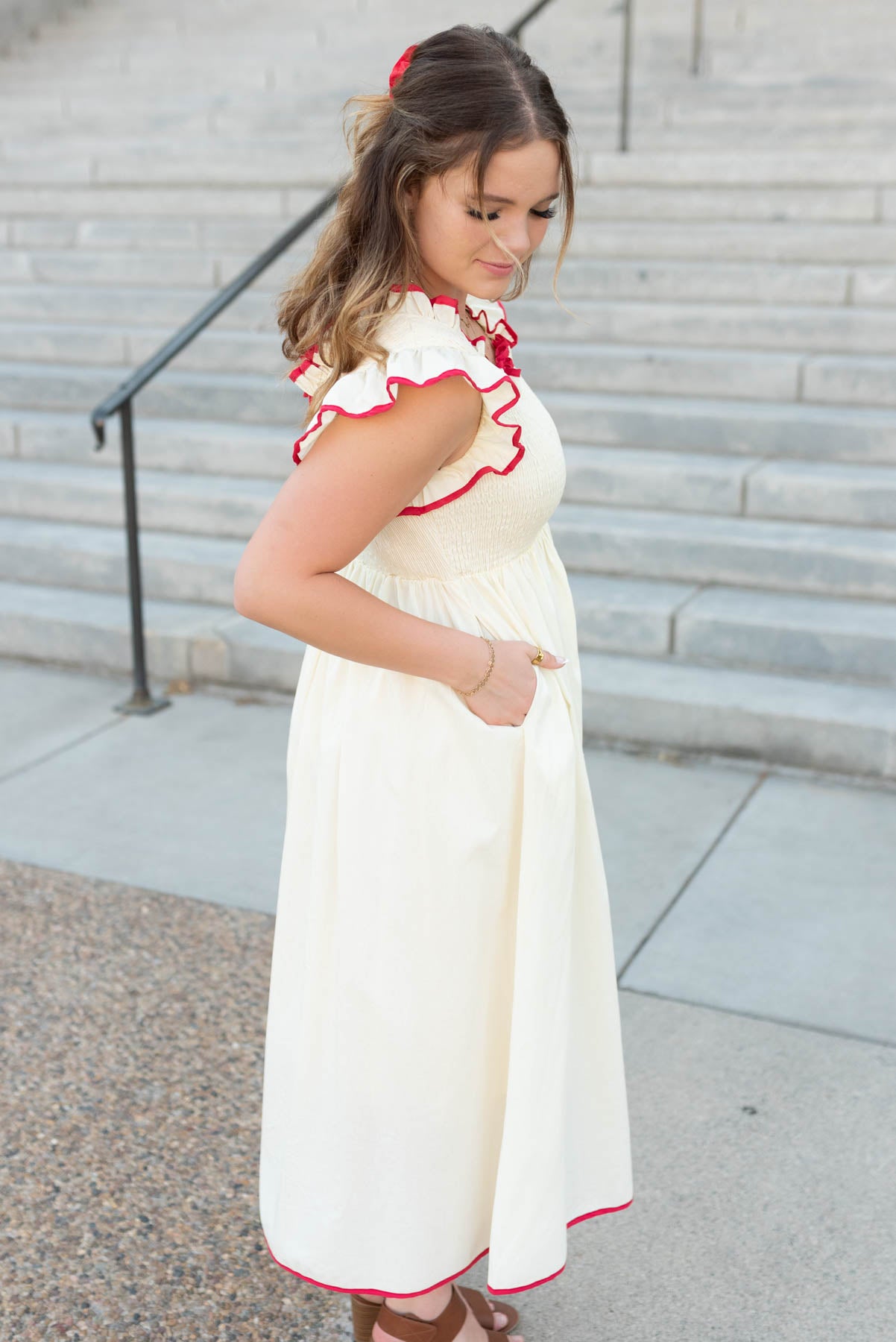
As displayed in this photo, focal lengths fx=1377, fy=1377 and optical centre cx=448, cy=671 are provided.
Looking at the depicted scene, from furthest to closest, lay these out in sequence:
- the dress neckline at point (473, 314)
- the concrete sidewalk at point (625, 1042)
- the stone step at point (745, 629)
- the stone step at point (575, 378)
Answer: the stone step at point (575, 378) < the stone step at point (745, 629) < the concrete sidewalk at point (625, 1042) < the dress neckline at point (473, 314)

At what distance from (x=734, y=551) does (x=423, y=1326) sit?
3383mm

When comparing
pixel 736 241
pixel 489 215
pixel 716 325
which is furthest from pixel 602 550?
pixel 489 215

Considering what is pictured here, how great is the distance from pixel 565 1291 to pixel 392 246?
166cm

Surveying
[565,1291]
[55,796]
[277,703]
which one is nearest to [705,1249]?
[565,1291]

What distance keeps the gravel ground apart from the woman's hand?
1.09 metres

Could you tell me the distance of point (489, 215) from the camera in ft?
5.25

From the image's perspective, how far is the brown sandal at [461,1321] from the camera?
6.68ft

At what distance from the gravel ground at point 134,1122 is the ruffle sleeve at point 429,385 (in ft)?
4.45

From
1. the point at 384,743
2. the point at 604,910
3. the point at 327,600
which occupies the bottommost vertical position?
the point at 604,910

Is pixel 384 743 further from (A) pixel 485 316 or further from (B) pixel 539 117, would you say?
(B) pixel 539 117

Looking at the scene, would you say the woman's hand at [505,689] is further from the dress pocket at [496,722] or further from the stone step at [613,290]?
the stone step at [613,290]

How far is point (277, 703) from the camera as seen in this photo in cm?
486

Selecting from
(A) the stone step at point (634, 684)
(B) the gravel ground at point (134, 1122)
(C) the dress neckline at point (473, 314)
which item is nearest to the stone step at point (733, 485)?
(A) the stone step at point (634, 684)

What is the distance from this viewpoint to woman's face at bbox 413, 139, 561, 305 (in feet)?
5.17
